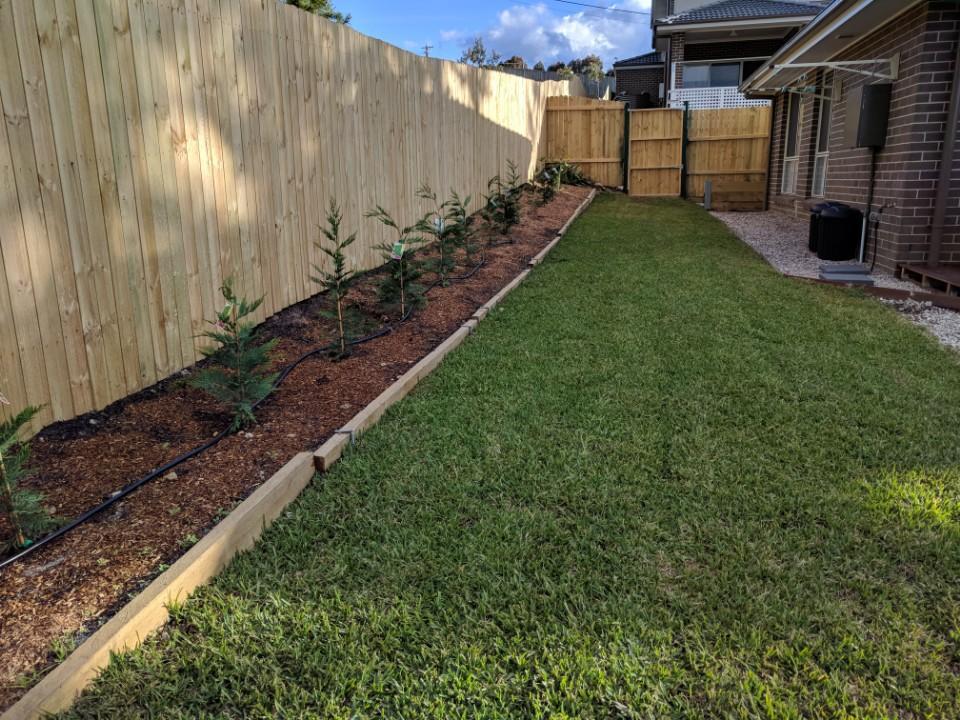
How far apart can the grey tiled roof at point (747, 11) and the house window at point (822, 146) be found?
A: 415 inches

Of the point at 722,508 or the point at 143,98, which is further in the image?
the point at 143,98

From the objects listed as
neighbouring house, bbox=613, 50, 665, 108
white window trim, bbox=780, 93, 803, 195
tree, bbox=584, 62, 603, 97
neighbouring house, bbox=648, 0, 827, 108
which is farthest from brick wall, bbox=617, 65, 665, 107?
tree, bbox=584, 62, 603, 97

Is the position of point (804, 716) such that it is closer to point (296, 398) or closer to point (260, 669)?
point (260, 669)

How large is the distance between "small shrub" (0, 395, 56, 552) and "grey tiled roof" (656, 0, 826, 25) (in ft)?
74.7

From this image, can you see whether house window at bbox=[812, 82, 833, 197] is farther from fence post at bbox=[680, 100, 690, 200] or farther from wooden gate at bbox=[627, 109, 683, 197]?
wooden gate at bbox=[627, 109, 683, 197]

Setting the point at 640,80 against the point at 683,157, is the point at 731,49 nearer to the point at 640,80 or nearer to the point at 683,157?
the point at 640,80

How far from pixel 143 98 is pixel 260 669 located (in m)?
2.95

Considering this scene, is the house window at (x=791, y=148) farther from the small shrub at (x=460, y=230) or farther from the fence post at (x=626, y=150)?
the small shrub at (x=460, y=230)

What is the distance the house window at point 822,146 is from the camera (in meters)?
11.2

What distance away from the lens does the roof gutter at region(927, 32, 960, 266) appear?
22.9 ft

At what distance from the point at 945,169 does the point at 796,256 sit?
234cm

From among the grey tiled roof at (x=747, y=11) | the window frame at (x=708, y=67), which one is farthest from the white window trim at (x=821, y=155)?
the window frame at (x=708, y=67)

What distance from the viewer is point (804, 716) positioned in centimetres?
180

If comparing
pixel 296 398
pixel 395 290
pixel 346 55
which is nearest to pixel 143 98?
pixel 296 398
